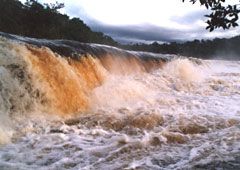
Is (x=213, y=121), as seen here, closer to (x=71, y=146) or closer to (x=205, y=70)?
(x=71, y=146)

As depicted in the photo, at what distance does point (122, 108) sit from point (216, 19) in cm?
690

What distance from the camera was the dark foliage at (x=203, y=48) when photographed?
51213 mm

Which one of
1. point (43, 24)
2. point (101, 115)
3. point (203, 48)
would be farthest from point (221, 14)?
point (203, 48)

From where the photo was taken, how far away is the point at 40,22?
35469mm

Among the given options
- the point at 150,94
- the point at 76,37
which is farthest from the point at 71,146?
A: the point at 76,37

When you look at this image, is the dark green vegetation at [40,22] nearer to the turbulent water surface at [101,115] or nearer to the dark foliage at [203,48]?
the dark foliage at [203,48]

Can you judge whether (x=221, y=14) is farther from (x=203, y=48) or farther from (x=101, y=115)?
(x=203, y=48)

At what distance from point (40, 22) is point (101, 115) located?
27474 millimetres

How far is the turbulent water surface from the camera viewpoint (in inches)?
241

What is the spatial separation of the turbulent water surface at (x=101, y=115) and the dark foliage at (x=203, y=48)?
36.1 meters

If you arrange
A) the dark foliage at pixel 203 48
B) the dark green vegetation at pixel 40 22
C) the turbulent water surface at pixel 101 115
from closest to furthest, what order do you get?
the turbulent water surface at pixel 101 115 → the dark green vegetation at pixel 40 22 → the dark foliage at pixel 203 48

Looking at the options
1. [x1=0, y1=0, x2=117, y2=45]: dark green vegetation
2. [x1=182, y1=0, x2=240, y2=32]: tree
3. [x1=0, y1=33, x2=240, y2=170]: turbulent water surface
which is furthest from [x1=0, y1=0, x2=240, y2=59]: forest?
[x1=182, y1=0, x2=240, y2=32]: tree

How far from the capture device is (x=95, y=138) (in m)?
7.28

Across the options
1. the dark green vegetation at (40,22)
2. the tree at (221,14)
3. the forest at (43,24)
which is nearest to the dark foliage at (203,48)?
the forest at (43,24)
